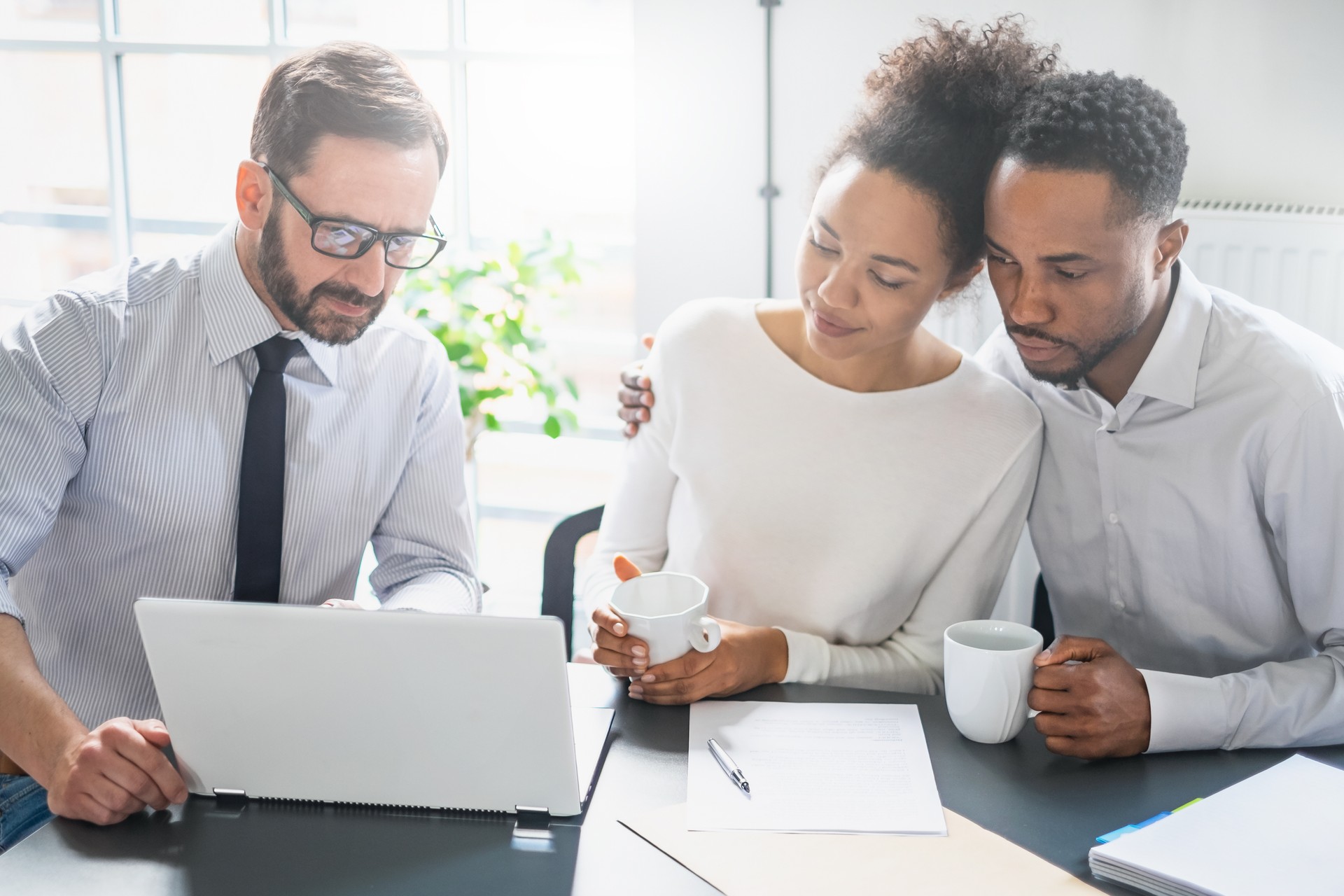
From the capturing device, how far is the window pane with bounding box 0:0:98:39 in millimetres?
3025

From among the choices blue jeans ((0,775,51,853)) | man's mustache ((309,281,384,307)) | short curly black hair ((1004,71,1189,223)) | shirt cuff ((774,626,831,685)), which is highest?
short curly black hair ((1004,71,1189,223))

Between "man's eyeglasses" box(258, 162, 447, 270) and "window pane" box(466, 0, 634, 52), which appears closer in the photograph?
"man's eyeglasses" box(258, 162, 447, 270)

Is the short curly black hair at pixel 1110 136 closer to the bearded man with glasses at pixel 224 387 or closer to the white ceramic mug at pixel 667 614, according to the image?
the white ceramic mug at pixel 667 614

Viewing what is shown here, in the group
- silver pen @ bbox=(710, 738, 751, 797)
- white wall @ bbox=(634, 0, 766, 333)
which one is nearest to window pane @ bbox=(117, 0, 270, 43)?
white wall @ bbox=(634, 0, 766, 333)

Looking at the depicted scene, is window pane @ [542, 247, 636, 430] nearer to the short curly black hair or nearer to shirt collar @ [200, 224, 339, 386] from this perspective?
shirt collar @ [200, 224, 339, 386]

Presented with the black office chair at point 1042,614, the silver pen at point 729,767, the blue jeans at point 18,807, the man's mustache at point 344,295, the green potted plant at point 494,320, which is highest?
the man's mustache at point 344,295

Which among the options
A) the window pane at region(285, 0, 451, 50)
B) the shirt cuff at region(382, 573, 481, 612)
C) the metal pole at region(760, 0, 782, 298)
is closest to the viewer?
the shirt cuff at region(382, 573, 481, 612)

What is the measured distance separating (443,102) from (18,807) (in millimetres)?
2096

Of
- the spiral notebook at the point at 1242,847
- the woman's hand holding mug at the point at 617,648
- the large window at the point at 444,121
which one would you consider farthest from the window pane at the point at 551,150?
the spiral notebook at the point at 1242,847

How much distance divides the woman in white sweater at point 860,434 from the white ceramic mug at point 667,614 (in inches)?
1.8

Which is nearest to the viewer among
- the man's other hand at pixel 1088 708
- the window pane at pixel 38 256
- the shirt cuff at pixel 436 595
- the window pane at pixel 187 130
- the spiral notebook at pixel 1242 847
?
the spiral notebook at pixel 1242 847

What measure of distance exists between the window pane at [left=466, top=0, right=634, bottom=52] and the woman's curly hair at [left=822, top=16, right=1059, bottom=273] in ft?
4.69

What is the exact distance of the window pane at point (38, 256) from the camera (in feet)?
10.7

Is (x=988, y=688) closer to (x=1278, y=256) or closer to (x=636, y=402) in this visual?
(x=636, y=402)
